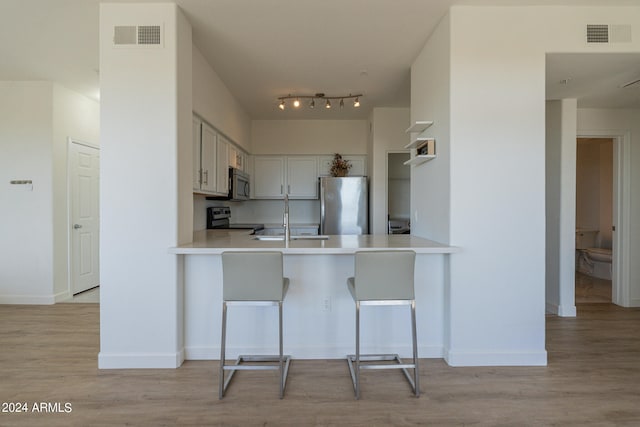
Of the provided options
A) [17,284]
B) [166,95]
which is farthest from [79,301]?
[166,95]

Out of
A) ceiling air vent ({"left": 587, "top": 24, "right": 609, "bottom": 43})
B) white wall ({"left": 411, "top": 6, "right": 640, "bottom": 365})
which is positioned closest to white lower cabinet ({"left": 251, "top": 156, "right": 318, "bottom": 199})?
white wall ({"left": 411, "top": 6, "right": 640, "bottom": 365})

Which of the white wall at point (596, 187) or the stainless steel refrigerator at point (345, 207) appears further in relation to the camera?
the white wall at point (596, 187)

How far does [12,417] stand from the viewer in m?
1.90

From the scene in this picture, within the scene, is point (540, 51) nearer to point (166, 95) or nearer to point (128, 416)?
point (166, 95)

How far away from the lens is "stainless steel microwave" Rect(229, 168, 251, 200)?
4.29 meters

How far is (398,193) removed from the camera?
5.17 metres

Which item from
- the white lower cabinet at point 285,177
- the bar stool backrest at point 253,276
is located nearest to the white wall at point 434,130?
the bar stool backrest at point 253,276

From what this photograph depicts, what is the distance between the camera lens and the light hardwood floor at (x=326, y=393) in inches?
74.3

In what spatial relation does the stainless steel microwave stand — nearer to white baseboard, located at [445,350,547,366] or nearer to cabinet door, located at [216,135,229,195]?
cabinet door, located at [216,135,229,195]

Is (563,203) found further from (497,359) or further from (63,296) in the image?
(63,296)

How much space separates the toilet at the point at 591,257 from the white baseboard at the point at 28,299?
314 inches

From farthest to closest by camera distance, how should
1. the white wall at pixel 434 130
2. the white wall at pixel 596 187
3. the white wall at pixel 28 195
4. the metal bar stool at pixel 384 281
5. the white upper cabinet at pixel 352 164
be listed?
the white wall at pixel 596 187 → the white upper cabinet at pixel 352 164 → the white wall at pixel 28 195 → the white wall at pixel 434 130 → the metal bar stool at pixel 384 281

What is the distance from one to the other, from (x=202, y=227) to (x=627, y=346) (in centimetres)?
442

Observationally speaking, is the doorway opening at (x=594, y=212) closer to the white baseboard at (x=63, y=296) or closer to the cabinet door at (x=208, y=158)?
the cabinet door at (x=208, y=158)
